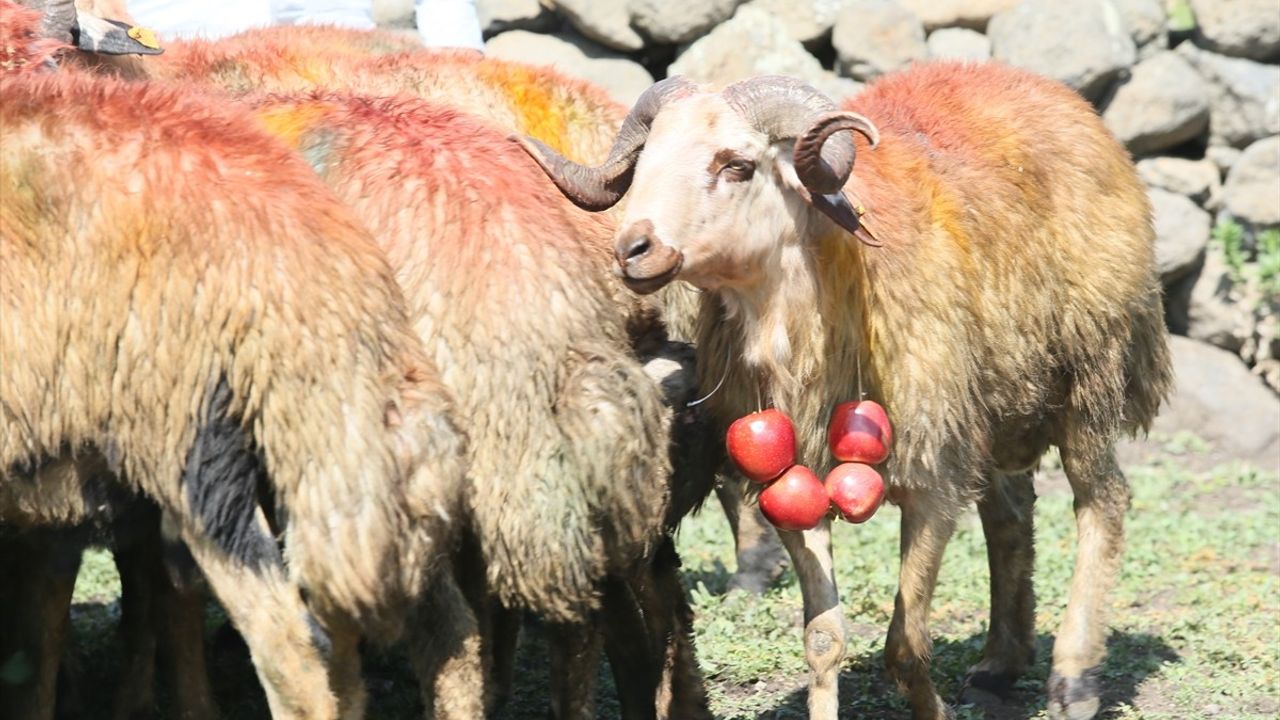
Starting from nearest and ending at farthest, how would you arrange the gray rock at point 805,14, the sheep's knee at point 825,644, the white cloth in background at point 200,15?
the sheep's knee at point 825,644 < the white cloth in background at point 200,15 < the gray rock at point 805,14

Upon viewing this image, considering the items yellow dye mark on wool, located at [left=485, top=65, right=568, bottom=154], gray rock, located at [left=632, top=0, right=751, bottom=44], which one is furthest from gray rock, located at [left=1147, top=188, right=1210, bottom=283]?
yellow dye mark on wool, located at [left=485, top=65, right=568, bottom=154]

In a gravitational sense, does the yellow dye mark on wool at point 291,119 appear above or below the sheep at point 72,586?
above

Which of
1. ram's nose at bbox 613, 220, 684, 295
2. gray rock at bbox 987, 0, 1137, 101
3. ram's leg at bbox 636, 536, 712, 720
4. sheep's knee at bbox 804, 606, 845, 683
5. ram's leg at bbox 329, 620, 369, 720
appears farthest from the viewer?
gray rock at bbox 987, 0, 1137, 101

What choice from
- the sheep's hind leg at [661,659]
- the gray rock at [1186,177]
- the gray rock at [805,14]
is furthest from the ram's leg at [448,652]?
the gray rock at [1186,177]

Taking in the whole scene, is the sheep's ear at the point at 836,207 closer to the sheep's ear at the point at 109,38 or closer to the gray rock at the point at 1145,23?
the sheep's ear at the point at 109,38

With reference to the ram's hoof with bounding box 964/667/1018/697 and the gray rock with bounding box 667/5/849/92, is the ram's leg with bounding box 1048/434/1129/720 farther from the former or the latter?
the gray rock with bounding box 667/5/849/92

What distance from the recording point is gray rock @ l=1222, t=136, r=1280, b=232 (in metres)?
9.69

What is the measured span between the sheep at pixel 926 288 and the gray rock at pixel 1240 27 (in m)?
4.21

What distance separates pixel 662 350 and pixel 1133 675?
91.3 inches

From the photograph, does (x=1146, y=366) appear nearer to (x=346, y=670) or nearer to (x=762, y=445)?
(x=762, y=445)

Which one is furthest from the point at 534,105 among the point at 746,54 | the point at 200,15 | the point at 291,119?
the point at 746,54

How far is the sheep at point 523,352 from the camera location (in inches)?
169

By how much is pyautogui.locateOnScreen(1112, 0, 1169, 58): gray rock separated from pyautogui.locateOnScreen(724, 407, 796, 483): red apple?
5.88 meters

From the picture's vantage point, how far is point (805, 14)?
993 cm
